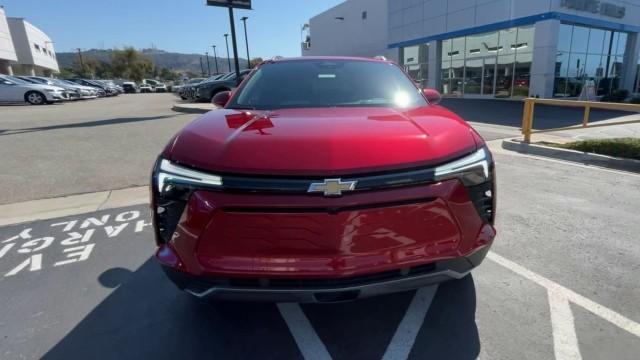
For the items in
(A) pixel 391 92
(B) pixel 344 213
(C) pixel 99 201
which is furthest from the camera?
(C) pixel 99 201

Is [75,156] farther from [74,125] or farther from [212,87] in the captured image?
[212,87]

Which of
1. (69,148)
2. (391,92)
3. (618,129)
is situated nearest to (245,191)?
(391,92)

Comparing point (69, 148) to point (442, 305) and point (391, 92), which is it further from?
point (442, 305)

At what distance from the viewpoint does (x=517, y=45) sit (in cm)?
2061

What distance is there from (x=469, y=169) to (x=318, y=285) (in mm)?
990

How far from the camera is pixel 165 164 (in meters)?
1.98

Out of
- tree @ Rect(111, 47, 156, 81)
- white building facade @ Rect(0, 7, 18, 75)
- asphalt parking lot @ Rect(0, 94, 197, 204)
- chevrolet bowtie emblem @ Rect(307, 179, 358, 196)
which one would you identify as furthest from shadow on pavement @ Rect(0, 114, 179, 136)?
tree @ Rect(111, 47, 156, 81)

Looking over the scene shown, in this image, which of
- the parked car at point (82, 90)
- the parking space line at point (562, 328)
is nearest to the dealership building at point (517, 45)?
the parking space line at point (562, 328)

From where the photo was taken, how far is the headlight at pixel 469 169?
73.0 inches

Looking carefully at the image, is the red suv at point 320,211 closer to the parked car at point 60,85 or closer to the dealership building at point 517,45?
the dealership building at point 517,45

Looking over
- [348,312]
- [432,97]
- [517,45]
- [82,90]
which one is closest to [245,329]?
[348,312]

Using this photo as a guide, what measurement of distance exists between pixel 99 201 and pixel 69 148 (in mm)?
4248

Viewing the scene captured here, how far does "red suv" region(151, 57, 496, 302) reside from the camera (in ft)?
5.69

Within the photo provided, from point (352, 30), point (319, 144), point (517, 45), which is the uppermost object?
point (352, 30)
